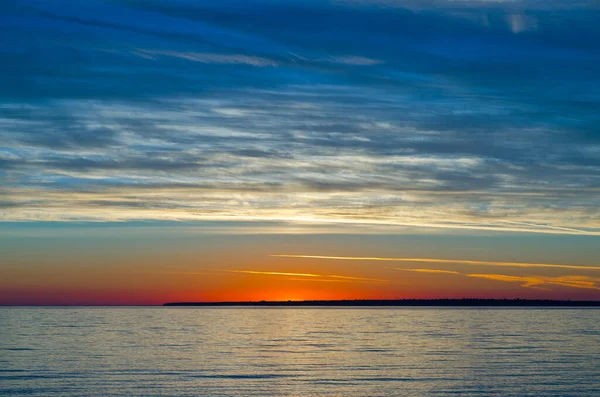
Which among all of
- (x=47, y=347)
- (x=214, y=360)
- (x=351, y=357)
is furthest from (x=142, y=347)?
(x=351, y=357)

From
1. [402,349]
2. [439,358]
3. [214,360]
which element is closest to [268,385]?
[214,360]

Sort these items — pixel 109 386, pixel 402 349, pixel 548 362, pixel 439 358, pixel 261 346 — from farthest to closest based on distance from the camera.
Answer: pixel 261 346 → pixel 402 349 → pixel 439 358 → pixel 548 362 → pixel 109 386

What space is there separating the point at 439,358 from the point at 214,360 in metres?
19.9

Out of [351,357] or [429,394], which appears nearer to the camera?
[429,394]

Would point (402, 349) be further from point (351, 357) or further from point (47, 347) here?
point (47, 347)

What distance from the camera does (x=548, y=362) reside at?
196 ft

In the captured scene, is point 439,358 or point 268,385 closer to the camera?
point 268,385

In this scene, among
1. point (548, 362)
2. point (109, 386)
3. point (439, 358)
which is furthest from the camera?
point (439, 358)

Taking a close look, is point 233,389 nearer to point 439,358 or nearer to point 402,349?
point 439,358

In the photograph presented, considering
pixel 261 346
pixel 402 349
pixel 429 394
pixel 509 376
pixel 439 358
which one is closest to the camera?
pixel 429 394

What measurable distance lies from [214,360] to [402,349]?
2114 cm

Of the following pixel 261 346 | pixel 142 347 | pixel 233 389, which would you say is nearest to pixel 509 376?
pixel 233 389

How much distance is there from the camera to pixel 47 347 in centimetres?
7456

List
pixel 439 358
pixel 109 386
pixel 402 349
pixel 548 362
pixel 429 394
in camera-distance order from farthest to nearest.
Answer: pixel 402 349, pixel 439 358, pixel 548 362, pixel 109 386, pixel 429 394
